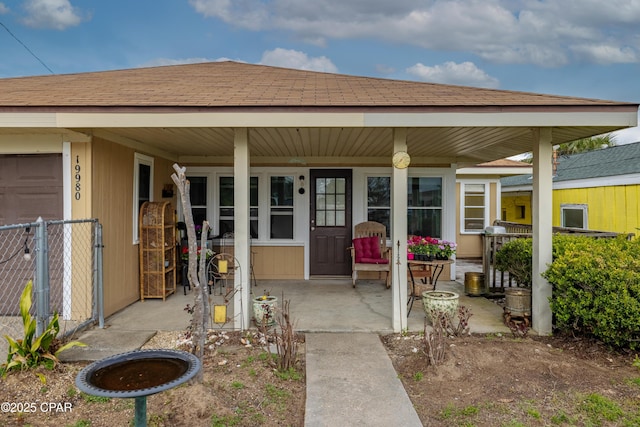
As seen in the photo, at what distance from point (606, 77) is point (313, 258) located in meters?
17.9

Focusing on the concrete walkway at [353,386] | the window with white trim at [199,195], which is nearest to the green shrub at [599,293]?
the concrete walkway at [353,386]

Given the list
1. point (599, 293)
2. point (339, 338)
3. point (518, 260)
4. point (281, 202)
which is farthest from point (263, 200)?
point (599, 293)

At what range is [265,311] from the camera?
13.1 ft

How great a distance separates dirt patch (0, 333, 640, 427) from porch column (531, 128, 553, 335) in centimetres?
46

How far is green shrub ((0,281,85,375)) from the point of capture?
2.95m

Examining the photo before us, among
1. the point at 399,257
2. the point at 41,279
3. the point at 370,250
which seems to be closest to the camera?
the point at 41,279

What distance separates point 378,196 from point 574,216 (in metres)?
6.50

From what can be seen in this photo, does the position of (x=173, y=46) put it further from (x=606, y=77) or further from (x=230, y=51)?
(x=606, y=77)

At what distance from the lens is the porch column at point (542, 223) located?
13.3 feet

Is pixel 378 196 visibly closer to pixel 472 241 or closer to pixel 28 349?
pixel 472 241

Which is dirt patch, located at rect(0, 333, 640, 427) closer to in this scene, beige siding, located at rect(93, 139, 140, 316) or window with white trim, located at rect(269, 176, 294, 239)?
beige siding, located at rect(93, 139, 140, 316)

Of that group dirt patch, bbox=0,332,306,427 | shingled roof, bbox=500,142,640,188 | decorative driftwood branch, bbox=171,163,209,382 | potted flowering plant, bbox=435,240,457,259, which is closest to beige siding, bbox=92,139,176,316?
dirt patch, bbox=0,332,306,427

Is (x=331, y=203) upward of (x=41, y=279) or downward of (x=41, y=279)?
upward

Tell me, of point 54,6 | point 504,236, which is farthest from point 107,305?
point 54,6
